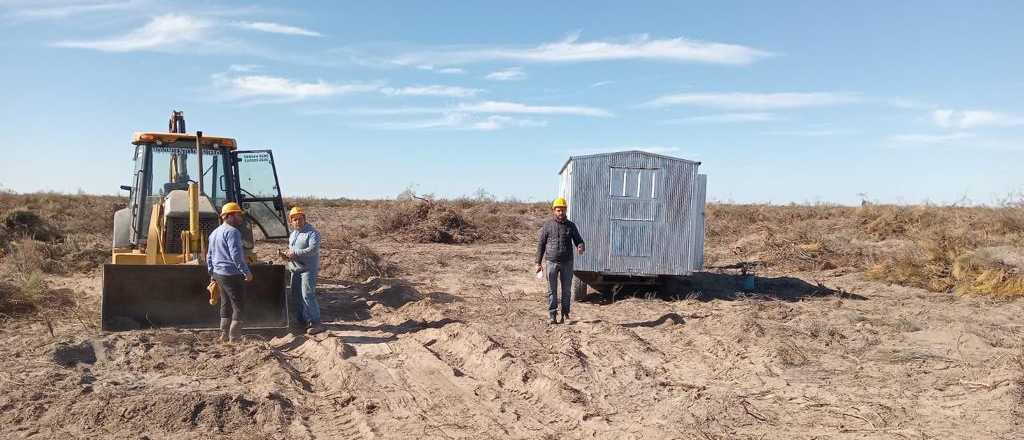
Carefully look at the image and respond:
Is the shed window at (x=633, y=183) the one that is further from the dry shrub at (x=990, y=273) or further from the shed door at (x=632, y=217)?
the dry shrub at (x=990, y=273)

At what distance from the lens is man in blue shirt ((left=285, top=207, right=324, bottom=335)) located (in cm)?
1011

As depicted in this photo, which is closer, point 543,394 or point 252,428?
point 252,428

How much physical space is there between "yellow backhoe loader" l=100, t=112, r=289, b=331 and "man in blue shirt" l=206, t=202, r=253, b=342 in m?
0.26

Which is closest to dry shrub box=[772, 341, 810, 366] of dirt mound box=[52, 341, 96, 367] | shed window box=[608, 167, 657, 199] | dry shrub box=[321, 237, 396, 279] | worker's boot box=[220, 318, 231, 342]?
shed window box=[608, 167, 657, 199]

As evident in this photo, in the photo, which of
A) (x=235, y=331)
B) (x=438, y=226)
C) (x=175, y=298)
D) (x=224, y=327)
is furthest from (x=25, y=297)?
(x=438, y=226)

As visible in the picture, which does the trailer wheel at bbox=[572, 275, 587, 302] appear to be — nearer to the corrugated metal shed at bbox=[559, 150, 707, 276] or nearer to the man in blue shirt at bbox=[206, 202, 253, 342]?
the corrugated metal shed at bbox=[559, 150, 707, 276]

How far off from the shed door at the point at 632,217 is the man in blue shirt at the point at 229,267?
242 inches

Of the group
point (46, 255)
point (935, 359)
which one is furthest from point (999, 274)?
point (46, 255)

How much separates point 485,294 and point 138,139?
6.41m

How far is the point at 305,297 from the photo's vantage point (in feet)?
33.7

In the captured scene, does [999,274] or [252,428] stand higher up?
[999,274]

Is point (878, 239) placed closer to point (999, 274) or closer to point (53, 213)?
point (999, 274)

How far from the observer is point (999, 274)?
13.6 metres

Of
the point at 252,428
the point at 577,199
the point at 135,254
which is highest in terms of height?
the point at 577,199
